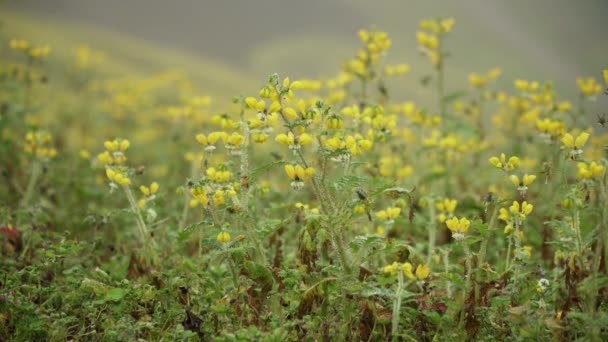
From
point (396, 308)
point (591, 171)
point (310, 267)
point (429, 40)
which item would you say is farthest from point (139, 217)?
point (429, 40)

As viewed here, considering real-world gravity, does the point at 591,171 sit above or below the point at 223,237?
above

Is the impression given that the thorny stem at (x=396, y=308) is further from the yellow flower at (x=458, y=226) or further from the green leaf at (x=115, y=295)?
the green leaf at (x=115, y=295)

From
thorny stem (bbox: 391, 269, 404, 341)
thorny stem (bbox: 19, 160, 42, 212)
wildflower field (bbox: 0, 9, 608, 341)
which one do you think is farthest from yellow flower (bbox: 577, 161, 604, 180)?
thorny stem (bbox: 19, 160, 42, 212)

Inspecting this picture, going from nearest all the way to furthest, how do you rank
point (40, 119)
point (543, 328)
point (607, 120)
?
point (543, 328)
point (607, 120)
point (40, 119)

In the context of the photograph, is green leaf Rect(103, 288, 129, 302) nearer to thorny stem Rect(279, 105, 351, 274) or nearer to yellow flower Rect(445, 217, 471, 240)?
thorny stem Rect(279, 105, 351, 274)

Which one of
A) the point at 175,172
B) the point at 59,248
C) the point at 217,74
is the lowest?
the point at 59,248

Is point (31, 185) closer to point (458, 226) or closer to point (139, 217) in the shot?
point (139, 217)

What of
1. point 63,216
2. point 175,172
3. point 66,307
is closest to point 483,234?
point 66,307

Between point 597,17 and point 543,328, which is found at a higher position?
point 597,17

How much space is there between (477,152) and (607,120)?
4356 millimetres

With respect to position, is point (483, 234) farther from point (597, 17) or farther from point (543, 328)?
point (597, 17)

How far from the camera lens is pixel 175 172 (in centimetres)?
750

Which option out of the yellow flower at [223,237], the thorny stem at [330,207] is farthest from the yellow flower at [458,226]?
the yellow flower at [223,237]

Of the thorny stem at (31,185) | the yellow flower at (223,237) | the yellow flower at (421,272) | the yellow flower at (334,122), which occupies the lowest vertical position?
the yellow flower at (421,272)
